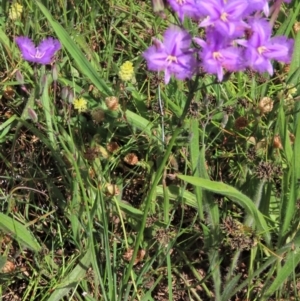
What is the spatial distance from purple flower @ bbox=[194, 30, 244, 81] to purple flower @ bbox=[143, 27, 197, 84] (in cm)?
3

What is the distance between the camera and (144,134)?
1.64 m

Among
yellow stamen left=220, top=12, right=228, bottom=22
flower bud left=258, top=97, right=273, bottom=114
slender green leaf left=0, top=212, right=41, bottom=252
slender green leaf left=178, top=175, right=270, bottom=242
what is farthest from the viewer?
flower bud left=258, top=97, right=273, bottom=114

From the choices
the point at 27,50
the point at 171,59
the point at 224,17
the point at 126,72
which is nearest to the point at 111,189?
the point at 126,72

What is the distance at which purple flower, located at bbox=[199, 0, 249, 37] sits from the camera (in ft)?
2.93

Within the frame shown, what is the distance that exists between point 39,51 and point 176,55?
26.3 inches

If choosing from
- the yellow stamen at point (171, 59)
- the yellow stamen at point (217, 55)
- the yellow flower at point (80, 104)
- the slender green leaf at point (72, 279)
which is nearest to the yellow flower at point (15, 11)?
the yellow flower at point (80, 104)

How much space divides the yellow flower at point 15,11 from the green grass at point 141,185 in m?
0.03

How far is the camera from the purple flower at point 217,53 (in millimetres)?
912

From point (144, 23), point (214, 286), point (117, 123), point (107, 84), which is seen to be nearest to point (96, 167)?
point (117, 123)

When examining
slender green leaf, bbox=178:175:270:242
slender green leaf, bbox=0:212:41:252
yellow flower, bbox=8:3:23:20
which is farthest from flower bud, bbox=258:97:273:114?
yellow flower, bbox=8:3:23:20

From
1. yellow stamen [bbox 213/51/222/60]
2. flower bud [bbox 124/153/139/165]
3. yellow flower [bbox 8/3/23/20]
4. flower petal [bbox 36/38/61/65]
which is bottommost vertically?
flower bud [bbox 124/153/139/165]

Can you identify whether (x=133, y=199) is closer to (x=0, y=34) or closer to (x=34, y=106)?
(x=34, y=106)

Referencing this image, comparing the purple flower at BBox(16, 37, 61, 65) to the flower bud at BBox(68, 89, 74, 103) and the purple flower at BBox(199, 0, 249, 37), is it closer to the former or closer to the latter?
the flower bud at BBox(68, 89, 74, 103)

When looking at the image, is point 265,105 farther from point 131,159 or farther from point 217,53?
point 217,53
